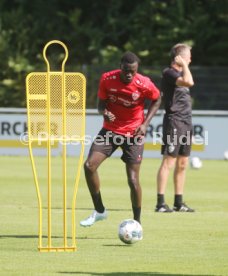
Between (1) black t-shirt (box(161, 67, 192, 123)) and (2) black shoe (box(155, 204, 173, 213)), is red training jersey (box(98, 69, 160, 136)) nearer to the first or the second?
(1) black t-shirt (box(161, 67, 192, 123))

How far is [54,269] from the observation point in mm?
9516

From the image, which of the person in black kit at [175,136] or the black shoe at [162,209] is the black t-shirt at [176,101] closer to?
the person in black kit at [175,136]

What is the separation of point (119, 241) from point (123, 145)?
1.25m

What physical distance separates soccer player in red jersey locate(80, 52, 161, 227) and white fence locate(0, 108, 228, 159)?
13763mm

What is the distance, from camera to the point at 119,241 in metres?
11.6

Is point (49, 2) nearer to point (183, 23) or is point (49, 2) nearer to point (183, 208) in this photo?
point (183, 23)

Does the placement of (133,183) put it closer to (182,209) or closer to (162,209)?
(162,209)

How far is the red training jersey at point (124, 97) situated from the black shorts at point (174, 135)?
7.95ft

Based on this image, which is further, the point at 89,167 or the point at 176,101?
the point at 176,101

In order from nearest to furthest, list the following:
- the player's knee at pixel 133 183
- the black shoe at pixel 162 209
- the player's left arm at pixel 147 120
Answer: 1. the player's knee at pixel 133 183
2. the player's left arm at pixel 147 120
3. the black shoe at pixel 162 209

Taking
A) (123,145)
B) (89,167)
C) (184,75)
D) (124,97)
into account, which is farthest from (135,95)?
(184,75)

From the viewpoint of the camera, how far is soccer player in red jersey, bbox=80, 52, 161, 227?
39.9ft

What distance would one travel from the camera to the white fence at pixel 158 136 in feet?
86.4

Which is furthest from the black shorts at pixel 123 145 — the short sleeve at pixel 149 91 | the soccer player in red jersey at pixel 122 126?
the short sleeve at pixel 149 91
